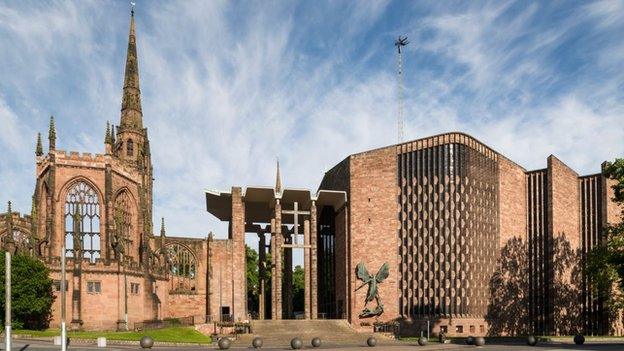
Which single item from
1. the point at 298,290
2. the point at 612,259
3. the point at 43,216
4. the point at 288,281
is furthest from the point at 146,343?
the point at 298,290

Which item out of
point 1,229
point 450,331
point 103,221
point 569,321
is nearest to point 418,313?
point 450,331

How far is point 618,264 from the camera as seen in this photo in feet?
142

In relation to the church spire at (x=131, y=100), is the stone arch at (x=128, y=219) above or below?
below

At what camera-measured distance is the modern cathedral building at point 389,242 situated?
5559cm

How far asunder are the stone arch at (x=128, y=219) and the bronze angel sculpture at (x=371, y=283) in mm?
27003

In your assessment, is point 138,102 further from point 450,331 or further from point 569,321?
point 569,321

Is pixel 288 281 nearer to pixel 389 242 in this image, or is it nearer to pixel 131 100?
pixel 389 242

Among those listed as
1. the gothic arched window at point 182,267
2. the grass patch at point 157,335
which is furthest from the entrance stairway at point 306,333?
the gothic arched window at point 182,267

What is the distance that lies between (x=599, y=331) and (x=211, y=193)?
43.8m

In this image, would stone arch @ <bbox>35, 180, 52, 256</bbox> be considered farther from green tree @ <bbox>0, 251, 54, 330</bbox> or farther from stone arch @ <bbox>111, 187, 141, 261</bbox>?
stone arch @ <bbox>111, 187, 141, 261</bbox>

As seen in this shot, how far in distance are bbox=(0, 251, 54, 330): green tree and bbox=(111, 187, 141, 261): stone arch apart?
41.9ft

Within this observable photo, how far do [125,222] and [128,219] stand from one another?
2.18ft

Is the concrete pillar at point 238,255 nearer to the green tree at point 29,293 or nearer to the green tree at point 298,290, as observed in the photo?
the green tree at point 29,293

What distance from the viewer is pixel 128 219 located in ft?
219
